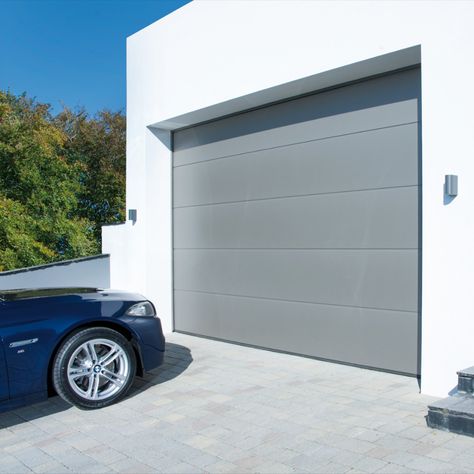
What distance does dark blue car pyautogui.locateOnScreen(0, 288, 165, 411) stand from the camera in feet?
13.8

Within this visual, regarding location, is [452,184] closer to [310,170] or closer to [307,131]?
[310,170]

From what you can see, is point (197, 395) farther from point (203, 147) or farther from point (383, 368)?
point (203, 147)

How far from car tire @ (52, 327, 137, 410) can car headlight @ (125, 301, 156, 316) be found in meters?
0.26

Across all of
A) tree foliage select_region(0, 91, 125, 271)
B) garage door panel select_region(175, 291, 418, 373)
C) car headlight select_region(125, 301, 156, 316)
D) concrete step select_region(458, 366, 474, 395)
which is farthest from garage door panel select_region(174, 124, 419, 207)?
tree foliage select_region(0, 91, 125, 271)

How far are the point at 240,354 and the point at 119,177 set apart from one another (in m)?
13.1

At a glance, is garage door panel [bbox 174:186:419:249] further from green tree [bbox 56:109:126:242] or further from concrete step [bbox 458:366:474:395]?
green tree [bbox 56:109:126:242]

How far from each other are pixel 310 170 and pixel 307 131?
1.56 feet

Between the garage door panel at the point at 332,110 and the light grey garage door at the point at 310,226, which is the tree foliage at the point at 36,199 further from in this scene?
the garage door panel at the point at 332,110

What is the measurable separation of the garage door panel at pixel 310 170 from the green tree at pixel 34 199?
6129mm

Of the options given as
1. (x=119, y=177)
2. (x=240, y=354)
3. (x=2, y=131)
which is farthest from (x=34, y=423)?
(x=119, y=177)

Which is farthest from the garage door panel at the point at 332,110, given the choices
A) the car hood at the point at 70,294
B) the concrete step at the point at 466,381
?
the car hood at the point at 70,294

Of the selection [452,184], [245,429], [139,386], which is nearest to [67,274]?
[139,386]

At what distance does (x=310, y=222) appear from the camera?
252 inches

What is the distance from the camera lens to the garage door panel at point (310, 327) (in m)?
5.57
